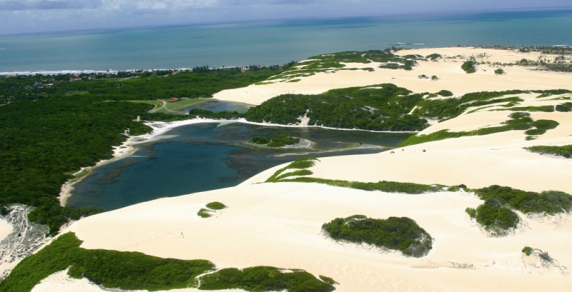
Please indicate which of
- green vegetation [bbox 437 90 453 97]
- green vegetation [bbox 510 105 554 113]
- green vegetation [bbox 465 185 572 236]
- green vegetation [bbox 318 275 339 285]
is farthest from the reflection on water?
green vegetation [bbox 318 275 339 285]

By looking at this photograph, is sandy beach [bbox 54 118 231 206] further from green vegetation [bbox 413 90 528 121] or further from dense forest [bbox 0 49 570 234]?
green vegetation [bbox 413 90 528 121]

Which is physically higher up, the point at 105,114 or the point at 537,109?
the point at 537,109

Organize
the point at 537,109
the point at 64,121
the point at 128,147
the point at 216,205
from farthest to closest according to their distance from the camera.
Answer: the point at 64,121
the point at 128,147
the point at 537,109
the point at 216,205

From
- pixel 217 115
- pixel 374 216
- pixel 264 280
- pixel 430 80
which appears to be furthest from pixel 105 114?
pixel 264 280

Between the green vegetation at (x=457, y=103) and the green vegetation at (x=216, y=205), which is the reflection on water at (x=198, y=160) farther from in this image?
the green vegetation at (x=216, y=205)

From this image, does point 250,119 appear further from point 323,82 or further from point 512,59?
point 512,59

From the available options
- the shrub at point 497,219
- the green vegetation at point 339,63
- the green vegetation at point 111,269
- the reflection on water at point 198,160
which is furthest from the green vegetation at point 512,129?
the green vegetation at point 339,63

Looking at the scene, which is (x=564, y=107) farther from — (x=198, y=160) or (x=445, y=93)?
(x=198, y=160)
